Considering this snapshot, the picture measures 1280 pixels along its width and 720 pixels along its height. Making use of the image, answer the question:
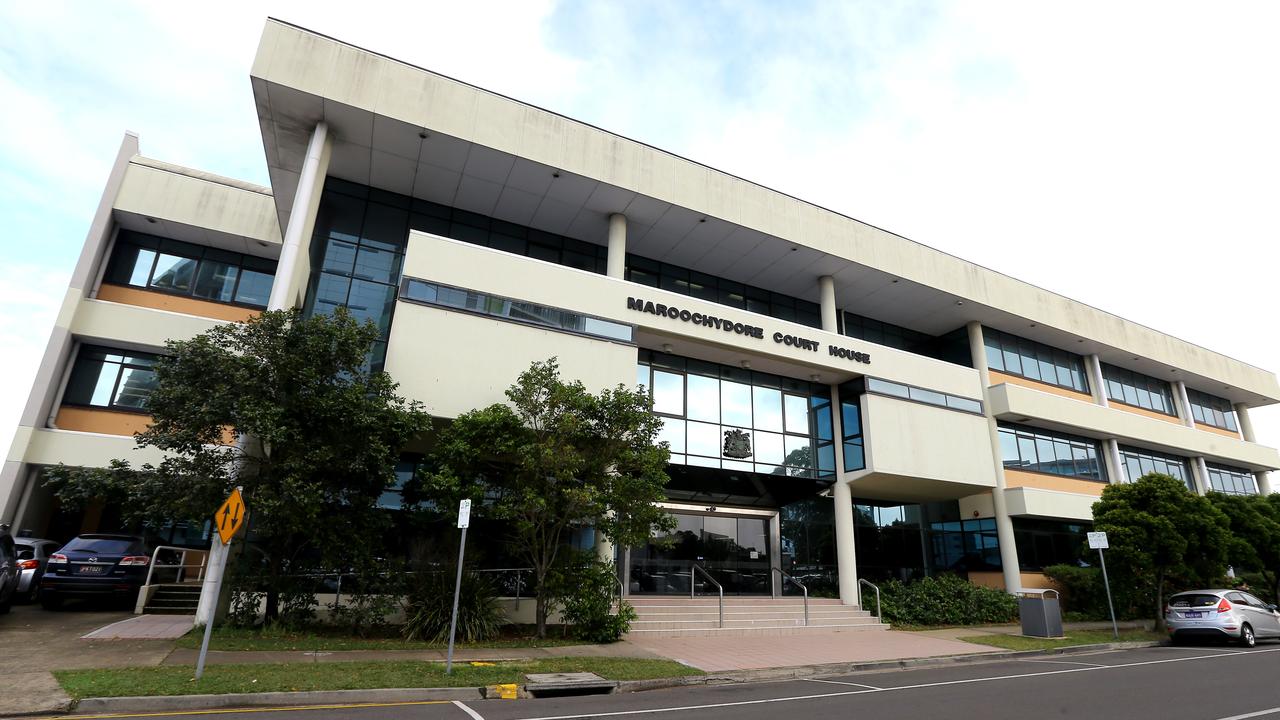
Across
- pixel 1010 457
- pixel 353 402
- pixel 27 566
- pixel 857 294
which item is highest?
pixel 857 294

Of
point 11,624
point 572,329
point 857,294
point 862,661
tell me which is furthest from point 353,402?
point 857,294

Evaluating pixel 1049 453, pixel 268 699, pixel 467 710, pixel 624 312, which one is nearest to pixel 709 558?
pixel 624 312

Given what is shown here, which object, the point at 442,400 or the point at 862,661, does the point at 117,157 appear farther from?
the point at 862,661

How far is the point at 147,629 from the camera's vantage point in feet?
40.8

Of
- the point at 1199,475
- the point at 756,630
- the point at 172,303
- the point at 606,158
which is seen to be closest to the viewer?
the point at 756,630

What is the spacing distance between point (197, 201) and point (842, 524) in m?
22.7

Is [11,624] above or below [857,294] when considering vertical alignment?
below

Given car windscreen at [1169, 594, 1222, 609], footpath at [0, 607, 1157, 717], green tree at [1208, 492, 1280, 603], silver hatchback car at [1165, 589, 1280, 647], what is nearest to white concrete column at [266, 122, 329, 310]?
footpath at [0, 607, 1157, 717]

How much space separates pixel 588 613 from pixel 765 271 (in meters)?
13.6

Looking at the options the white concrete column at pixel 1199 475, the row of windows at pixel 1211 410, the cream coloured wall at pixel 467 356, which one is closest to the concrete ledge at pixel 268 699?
the cream coloured wall at pixel 467 356

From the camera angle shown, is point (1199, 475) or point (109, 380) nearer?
point (109, 380)

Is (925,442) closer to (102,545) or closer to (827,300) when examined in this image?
(827,300)

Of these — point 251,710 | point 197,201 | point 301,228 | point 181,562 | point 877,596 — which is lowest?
point 251,710

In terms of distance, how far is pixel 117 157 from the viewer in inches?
768
